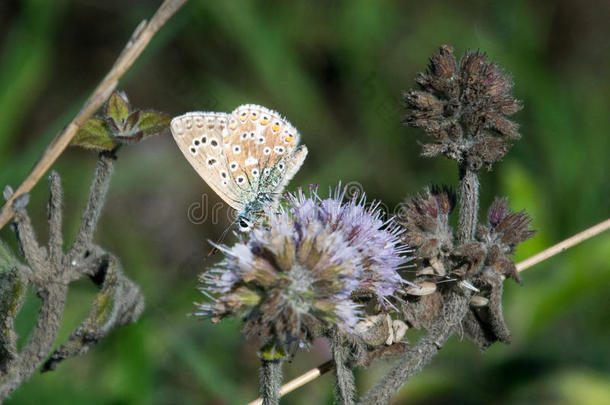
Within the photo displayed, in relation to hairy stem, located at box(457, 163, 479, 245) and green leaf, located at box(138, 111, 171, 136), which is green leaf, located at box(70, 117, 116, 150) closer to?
green leaf, located at box(138, 111, 171, 136)

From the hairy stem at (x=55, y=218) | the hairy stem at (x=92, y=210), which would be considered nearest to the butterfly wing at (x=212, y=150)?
the hairy stem at (x=92, y=210)

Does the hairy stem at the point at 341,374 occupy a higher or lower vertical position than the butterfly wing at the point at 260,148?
lower

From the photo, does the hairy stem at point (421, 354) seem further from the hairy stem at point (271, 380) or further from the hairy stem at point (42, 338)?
the hairy stem at point (42, 338)

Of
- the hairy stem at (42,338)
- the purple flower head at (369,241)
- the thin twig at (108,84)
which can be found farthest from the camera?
the purple flower head at (369,241)

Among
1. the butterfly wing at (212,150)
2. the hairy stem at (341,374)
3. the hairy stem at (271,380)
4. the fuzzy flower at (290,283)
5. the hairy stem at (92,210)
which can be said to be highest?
the butterfly wing at (212,150)

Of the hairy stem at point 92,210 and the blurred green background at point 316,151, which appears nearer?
the hairy stem at point 92,210

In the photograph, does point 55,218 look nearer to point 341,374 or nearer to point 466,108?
point 341,374

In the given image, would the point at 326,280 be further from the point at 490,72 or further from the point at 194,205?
the point at 194,205
